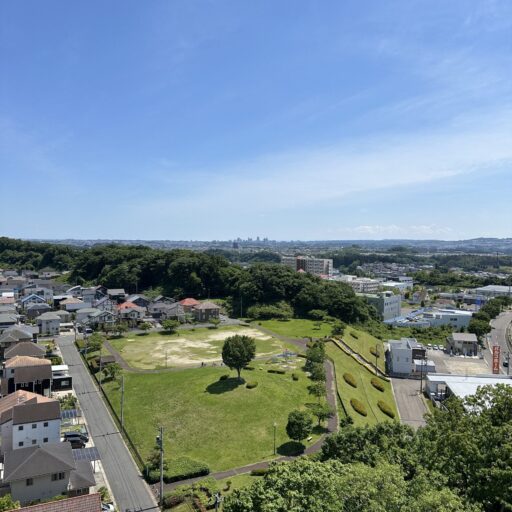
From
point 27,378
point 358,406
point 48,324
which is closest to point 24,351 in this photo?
point 27,378

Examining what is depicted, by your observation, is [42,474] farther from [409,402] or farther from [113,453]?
[409,402]

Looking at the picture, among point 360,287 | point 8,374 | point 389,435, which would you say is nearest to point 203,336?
point 8,374

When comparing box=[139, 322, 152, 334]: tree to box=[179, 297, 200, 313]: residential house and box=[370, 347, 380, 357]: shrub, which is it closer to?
box=[179, 297, 200, 313]: residential house

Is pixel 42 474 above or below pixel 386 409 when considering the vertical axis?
above

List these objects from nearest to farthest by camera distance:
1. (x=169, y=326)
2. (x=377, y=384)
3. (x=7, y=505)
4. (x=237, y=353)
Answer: (x=7, y=505)
(x=237, y=353)
(x=377, y=384)
(x=169, y=326)

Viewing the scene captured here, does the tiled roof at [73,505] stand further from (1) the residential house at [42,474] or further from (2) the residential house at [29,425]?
(2) the residential house at [29,425]

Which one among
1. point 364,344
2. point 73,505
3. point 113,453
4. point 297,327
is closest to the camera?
point 73,505

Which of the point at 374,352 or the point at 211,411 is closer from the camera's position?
the point at 211,411
